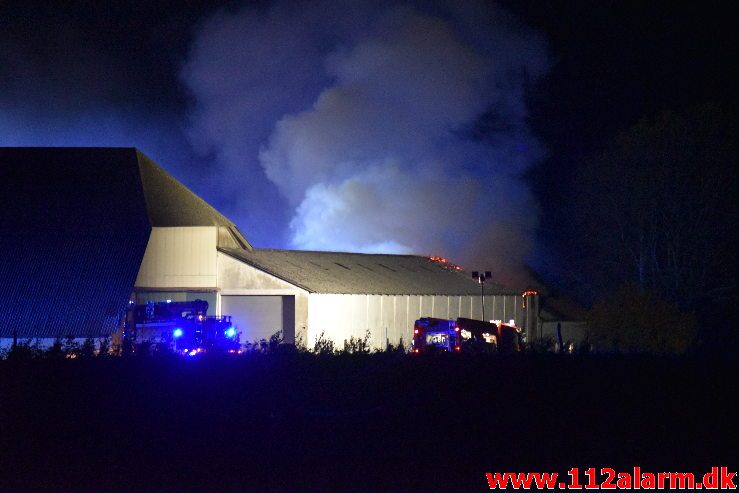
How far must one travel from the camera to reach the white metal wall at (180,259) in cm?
4269

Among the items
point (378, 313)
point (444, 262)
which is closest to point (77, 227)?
point (378, 313)

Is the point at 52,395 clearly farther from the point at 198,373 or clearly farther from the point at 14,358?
the point at 198,373

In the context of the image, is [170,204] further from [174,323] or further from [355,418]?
[355,418]

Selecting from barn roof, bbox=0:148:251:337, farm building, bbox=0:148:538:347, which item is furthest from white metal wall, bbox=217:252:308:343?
barn roof, bbox=0:148:251:337

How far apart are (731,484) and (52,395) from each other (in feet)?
32.4

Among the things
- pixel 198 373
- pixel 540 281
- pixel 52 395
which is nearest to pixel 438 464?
pixel 198 373

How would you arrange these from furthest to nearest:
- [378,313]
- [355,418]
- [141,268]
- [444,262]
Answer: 1. [444,262]
2. [378,313]
3. [141,268]
4. [355,418]

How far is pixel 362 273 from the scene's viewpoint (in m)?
47.8

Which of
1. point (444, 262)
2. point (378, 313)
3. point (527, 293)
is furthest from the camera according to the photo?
point (444, 262)

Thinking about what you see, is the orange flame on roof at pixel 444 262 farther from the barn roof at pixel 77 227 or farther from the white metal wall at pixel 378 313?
the barn roof at pixel 77 227

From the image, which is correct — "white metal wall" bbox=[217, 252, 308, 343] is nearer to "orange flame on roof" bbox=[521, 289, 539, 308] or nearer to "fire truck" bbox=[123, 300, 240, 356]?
"fire truck" bbox=[123, 300, 240, 356]

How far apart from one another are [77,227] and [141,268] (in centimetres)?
378

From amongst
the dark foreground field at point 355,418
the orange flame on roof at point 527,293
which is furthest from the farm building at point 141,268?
the dark foreground field at point 355,418

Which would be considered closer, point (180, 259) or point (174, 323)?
point (174, 323)
